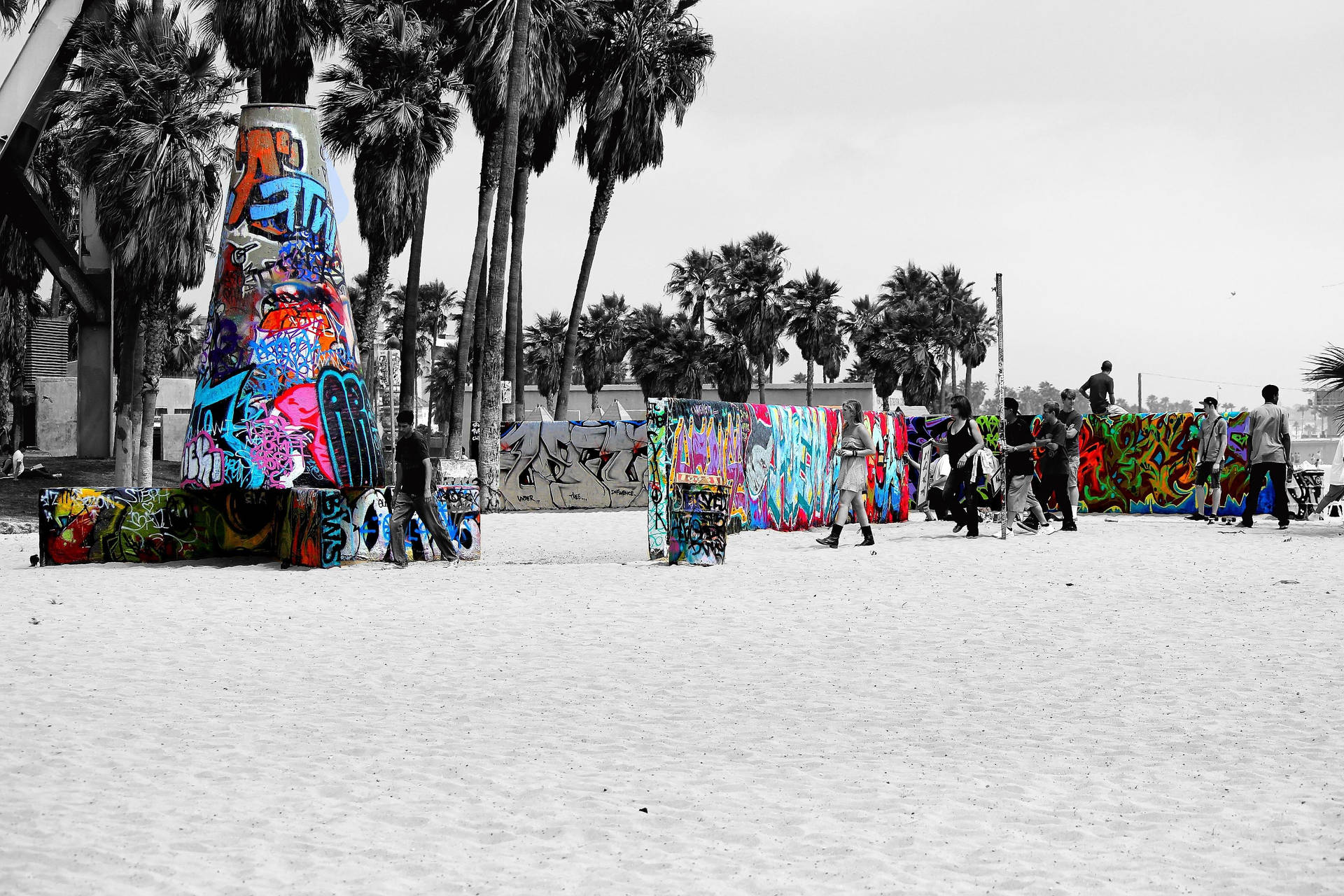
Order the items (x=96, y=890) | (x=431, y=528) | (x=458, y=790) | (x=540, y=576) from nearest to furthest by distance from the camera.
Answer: (x=96, y=890)
(x=458, y=790)
(x=540, y=576)
(x=431, y=528)

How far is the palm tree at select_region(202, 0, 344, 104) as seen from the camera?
27875 mm

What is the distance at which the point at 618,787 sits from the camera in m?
5.36

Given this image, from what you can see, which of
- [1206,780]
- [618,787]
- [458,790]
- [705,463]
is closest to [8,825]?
[458,790]

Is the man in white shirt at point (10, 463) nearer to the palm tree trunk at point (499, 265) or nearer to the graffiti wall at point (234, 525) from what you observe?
the palm tree trunk at point (499, 265)

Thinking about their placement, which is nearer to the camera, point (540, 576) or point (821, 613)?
point (821, 613)

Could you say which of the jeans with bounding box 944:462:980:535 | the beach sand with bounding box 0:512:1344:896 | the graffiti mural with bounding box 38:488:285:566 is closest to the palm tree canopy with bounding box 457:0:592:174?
the jeans with bounding box 944:462:980:535

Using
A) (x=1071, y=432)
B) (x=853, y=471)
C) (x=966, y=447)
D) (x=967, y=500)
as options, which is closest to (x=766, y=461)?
(x=967, y=500)

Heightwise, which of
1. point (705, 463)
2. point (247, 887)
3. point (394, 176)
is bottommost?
point (247, 887)

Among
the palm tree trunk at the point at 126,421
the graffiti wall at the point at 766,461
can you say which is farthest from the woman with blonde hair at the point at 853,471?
the palm tree trunk at the point at 126,421

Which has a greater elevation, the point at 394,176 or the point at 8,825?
the point at 394,176

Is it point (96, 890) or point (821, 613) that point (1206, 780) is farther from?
point (821, 613)

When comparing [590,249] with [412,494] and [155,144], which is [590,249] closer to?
[155,144]

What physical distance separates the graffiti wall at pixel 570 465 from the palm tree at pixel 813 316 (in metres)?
28.3

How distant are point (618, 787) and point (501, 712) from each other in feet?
5.38
